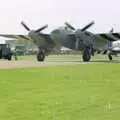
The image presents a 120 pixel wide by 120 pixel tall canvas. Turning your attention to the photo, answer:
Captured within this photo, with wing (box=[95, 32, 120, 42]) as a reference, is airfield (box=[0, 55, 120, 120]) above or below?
below

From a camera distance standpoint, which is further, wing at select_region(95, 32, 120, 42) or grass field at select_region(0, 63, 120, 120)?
wing at select_region(95, 32, 120, 42)

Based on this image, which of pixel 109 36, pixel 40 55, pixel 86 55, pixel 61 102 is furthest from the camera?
pixel 40 55

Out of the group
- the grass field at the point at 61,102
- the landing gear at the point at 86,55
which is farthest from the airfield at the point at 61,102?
the landing gear at the point at 86,55

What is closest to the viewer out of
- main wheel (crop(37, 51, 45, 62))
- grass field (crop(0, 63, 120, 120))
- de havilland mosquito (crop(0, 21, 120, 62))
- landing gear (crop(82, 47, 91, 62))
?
grass field (crop(0, 63, 120, 120))

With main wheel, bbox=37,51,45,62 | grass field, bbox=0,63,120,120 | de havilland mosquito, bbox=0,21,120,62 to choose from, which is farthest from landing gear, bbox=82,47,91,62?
grass field, bbox=0,63,120,120

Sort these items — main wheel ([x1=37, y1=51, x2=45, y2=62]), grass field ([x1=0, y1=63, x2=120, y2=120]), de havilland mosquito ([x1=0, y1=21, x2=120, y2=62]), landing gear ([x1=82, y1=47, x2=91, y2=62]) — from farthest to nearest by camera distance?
main wheel ([x1=37, y1=51, x2=45, y2=62]) → de havilland mosquito ([x1=0, y1=21, x2=120, y2=62]) → landing gear ([x1=82, y1=47, x2=91, y2=62]) → grass field ([x1=0, y1=63, x2=120, y2=120])

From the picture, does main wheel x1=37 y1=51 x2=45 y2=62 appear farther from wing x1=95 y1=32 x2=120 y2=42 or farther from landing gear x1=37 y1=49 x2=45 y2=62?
wing x1=95 y1=32 x2=120 y2=42

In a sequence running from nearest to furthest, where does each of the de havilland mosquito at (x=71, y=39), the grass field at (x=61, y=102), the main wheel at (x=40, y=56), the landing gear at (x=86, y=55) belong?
1. the grass field at (x=61, y=102)
2. the landing gear at (x=86, y=55)
3. the de havilland mosquito at (x=71, y=39)
4. the main wheel at (x=40, y=56)

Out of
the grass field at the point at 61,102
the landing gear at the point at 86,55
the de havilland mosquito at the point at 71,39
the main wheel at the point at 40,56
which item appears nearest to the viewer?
the grass field at the point at 61,102

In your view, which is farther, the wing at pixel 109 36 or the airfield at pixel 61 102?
the wing at pixel 109 36

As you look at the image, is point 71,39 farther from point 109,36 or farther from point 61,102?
point 61,102

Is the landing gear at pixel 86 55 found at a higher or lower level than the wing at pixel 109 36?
lower

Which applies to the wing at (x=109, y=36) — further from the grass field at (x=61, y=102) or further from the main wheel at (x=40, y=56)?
the grass field at (x=61, y=102)

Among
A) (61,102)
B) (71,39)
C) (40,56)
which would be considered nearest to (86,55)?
(71,39)
